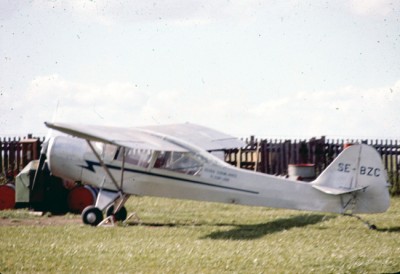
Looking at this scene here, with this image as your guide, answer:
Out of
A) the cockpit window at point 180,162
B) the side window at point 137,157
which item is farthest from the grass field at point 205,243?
the side window at point 137,157

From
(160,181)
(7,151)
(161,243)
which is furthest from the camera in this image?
(7,151)

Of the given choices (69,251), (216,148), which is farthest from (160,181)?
(69,251)

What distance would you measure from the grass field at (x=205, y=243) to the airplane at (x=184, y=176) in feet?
1.80

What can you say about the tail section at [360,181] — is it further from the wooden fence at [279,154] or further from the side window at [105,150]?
the wooden fence at [279,154]

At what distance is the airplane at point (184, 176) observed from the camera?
43.5 feet

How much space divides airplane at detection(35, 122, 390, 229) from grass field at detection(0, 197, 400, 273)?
1.80 ft

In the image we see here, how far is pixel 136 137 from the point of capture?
535 inches

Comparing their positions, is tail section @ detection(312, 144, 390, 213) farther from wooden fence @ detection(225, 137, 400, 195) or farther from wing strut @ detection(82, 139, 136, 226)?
wooden fence @ detection(225, 137, 400, 195)

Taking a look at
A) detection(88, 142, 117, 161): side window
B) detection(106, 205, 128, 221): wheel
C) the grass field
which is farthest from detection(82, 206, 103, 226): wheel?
detection(88, 142, 117, 161): side window

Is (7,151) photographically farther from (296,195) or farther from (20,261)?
(20,261)

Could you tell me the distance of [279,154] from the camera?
24250 millimetres

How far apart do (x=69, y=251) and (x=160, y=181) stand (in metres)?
4.23

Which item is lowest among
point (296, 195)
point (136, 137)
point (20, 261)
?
point (20, 261)

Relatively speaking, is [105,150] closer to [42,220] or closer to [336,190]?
[42,220]
